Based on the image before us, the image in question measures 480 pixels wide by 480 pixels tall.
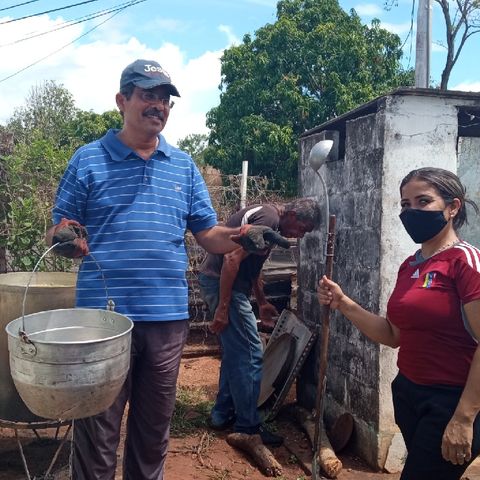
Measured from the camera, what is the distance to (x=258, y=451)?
410 centimetres

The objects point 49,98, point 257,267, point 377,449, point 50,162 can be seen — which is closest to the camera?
point 377,449

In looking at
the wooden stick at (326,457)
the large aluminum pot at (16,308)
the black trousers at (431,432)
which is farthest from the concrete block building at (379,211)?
the large aluminum pot at (16,308)

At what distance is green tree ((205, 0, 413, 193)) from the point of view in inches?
579

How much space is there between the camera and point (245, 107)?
1526 centimetres

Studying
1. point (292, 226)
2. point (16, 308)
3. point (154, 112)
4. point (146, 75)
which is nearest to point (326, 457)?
point (292, 226)

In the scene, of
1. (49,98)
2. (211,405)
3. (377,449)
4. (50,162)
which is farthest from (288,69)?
(49,98)

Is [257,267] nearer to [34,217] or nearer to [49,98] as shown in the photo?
[34,217]

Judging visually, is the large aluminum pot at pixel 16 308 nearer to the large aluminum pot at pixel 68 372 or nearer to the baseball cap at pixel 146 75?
the large aluminum pot at pixel 68 372

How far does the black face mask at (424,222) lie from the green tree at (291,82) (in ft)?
39.7

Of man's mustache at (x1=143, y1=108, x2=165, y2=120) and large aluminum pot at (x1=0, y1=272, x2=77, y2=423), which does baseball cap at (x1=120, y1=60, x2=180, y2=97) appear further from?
large aluminum pot at (x1=0, y1=272, x2=77, y2=423)

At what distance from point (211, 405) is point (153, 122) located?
133 inches

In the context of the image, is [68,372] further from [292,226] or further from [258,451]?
[292,226]

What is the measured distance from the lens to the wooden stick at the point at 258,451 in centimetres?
397

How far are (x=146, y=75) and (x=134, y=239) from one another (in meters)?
0.72
